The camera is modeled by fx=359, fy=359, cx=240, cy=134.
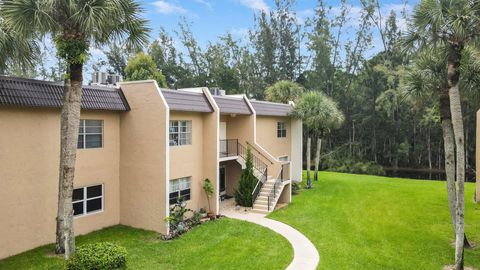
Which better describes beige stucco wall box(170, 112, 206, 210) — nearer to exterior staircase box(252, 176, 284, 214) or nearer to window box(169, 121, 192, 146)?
window box(169, 121, 192, 146)

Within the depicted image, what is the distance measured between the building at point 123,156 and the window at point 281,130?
529 centimetres

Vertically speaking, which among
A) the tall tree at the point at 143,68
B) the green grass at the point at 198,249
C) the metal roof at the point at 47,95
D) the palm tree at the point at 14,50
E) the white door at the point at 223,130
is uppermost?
the tall tree at the point at 143,68

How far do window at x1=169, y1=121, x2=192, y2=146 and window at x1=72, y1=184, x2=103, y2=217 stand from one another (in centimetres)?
377

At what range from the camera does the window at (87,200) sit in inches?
558

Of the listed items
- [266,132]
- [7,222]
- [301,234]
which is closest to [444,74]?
[301,234]

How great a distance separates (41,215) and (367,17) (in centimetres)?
4496

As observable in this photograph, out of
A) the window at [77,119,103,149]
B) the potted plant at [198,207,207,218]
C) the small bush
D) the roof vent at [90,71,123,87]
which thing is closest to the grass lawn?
the potted plant at [198,207,207,218]

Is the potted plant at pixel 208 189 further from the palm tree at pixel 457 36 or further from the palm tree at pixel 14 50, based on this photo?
the palm tree at pixel 457 36

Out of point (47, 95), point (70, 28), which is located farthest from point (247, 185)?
point (70, 28)

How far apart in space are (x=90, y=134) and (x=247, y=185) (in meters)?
8.21

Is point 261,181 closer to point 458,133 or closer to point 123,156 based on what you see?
point 123,156

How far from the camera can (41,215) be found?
12852 mm

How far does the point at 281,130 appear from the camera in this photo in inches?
1046

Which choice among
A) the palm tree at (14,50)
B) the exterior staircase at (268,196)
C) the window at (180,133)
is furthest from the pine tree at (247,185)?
the palm tree at (14,50)
